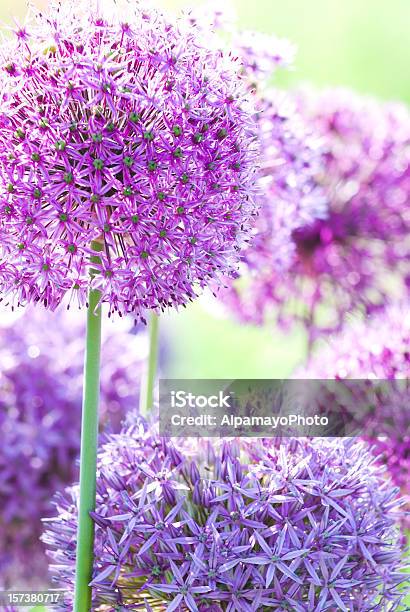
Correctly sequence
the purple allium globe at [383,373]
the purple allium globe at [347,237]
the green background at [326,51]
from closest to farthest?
the purple allium globe at [383,373], the purple allium globe at [347,237], the green background at [326,51]

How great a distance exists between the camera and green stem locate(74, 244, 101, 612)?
1.04m

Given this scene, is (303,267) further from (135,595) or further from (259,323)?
(135,595)

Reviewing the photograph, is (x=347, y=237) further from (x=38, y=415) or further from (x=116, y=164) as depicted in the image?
(x=116, y=164)

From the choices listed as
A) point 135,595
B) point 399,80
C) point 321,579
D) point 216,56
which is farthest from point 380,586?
point 399,80

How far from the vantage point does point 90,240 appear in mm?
974

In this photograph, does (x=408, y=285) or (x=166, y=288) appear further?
(x=408, y=285)

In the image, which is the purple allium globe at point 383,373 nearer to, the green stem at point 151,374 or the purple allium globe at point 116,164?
the green stem at point 151,374

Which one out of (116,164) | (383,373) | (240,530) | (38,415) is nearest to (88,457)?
(240,530)

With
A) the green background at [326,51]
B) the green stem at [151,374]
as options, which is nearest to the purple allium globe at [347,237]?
the green stem at [151,374]

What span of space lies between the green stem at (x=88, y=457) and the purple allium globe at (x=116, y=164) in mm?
48

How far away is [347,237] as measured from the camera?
Result: 1833 millimetres

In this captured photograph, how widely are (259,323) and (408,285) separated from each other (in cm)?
26

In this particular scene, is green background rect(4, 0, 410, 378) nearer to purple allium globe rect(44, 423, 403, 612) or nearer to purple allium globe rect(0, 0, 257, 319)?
purple allium globe rect(44, 423, 403, 612)

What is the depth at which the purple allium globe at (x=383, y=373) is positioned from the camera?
132 cm
